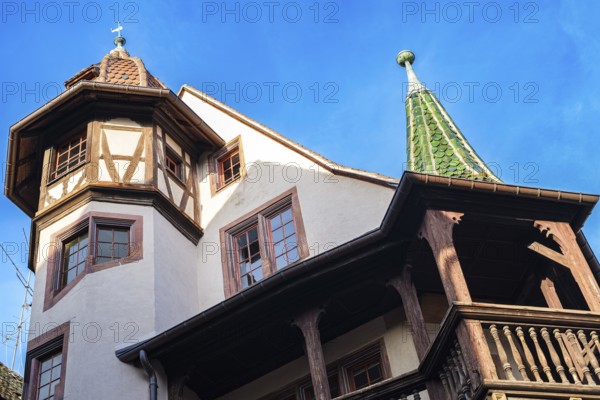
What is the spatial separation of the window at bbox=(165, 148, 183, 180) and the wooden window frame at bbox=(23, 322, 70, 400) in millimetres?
4482

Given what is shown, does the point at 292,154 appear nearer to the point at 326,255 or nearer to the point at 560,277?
the point at 326,255

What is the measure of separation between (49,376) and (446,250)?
7.67 m

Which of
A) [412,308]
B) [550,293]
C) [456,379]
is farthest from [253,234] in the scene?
[456,379]

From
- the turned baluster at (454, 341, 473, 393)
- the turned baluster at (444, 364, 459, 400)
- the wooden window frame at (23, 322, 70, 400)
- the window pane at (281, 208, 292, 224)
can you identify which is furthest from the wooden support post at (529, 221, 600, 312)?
the wooden window frame at (23, 322, 70, 400)

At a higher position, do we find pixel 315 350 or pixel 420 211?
pixel 420 211

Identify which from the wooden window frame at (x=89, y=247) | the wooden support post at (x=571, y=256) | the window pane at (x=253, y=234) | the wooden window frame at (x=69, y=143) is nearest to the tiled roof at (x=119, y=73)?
the wooden window frame at (x=69, y=143)

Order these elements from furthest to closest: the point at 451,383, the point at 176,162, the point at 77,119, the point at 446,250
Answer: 1. the point at 176,162
2. the point at 77,119
3. the point at 446,250
4. the point at 451,383

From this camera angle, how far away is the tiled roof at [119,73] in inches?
745

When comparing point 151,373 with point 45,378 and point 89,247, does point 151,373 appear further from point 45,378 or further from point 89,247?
point 89,247

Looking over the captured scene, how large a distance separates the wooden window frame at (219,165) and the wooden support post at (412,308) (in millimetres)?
6054

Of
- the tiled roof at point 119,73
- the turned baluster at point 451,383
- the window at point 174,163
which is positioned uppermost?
the tiled roof at point 119,73

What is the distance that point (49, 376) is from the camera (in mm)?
14797

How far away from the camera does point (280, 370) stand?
46.7ft

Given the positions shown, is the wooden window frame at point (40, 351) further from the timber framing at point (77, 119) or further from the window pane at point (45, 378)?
the timber framing at point (77, 119)
